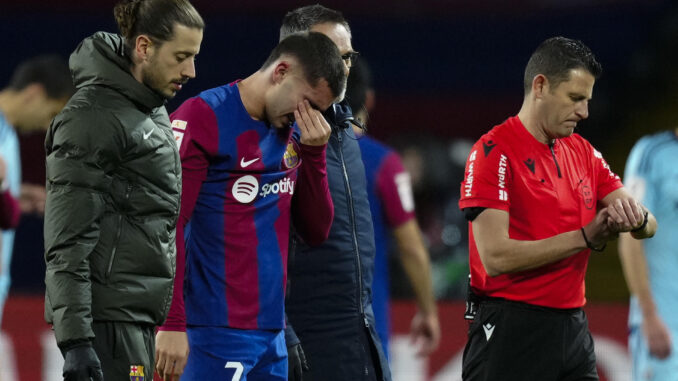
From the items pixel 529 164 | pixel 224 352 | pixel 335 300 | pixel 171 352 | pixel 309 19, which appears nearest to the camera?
pixel 171 352

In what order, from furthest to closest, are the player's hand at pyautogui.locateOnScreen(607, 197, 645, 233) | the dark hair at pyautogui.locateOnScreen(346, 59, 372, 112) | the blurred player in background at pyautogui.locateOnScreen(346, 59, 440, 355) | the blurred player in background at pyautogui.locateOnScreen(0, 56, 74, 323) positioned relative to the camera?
the blurred player in background at pyautogui.locateOnScreen(0, 56, 74, 323)
the blurred player in background at pyautogui.locateOnScreen(346, 59, 440, 355)
the dark hair at pyautogui.locateOnScreen(346, 59, 372, 112)
the player's hand at pyautogui.locateOnScreen(607, 197, 645, 233)

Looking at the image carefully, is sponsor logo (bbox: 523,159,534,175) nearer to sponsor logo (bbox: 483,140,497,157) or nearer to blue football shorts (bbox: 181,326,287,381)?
sponsor logo (bbox: 483,140,497,157)

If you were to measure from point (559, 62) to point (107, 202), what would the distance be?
70.2 inches

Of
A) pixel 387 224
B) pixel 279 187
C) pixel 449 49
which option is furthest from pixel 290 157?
pixel 449 49

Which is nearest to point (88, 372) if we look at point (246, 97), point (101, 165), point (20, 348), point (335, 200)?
point (101, 165)

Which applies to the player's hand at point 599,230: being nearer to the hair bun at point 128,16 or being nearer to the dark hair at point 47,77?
the hair bun at point 128,16

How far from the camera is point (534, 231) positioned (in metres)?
3.87

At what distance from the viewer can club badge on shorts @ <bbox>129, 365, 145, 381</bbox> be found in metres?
3.06

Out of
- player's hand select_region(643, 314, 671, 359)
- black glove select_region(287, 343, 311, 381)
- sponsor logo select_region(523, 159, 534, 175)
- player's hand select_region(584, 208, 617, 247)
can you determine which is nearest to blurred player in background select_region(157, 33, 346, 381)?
black glove select_region(287, 343, 311, 381)

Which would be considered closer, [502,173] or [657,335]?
Result: [502,173]

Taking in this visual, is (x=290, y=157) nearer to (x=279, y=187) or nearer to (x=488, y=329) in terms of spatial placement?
(x=279, y=187)

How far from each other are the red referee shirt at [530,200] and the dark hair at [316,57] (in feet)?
2.20

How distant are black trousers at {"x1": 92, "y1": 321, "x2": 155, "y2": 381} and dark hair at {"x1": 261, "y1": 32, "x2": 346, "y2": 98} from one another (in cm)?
98

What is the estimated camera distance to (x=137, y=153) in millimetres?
3080
